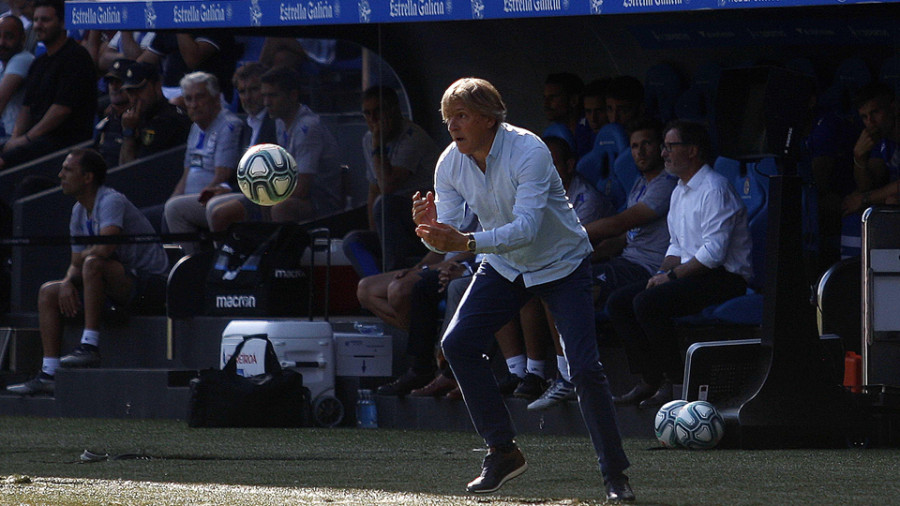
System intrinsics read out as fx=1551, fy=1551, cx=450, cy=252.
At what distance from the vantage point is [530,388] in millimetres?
9242

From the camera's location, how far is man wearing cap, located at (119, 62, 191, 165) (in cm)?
1259

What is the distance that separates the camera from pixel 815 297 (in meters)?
8.59

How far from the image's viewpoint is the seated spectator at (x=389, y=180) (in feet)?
35.0

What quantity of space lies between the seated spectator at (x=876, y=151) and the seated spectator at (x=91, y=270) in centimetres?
523

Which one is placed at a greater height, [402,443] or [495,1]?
[495,1]

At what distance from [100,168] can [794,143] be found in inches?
221

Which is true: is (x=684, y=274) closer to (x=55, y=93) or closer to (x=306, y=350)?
(x=306, y=350)

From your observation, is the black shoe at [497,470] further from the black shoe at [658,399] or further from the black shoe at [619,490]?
the black shoe at [658,399]

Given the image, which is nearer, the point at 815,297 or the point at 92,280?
the point at 815,297

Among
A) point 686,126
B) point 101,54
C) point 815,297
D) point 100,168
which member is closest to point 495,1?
point 686,126

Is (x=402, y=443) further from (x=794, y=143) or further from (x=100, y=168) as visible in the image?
(x=100, y=168)

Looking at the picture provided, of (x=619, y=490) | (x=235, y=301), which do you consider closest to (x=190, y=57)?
(x=235, y=301)

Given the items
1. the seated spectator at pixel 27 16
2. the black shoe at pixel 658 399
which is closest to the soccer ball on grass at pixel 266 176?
the black shoe at pixel 658 399

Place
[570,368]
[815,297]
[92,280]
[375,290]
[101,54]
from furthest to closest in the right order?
[101,54] → [92,280] → [375,290] → [815,297] → [570,368]
